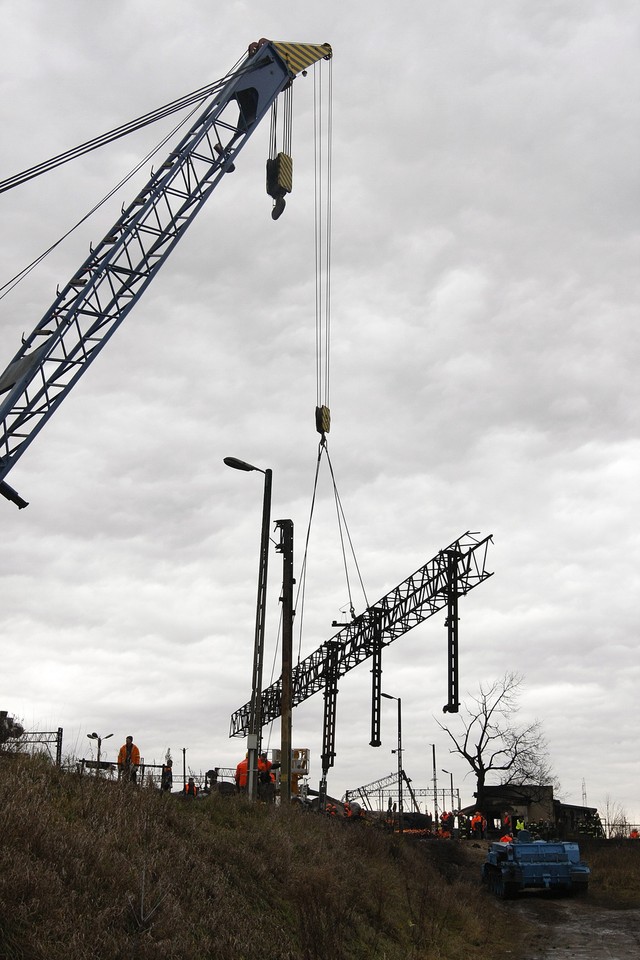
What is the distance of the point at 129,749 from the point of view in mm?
22250

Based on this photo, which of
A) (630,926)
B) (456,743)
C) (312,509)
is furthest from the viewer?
(456,743)

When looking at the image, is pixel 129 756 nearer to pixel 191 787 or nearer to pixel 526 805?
pixel 191 787

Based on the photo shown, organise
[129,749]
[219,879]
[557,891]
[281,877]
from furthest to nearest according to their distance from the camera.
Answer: [557,891]
[129,749]
[281,877]
[219,879]

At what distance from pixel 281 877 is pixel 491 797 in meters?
52.8

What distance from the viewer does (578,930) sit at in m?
19.4

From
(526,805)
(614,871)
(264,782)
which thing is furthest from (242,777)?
(526,805)

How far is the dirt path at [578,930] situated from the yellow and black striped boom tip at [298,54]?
28.9m

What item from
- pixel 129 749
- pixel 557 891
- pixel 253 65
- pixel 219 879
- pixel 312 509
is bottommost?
pixel 557 891

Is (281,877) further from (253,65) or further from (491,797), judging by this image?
(491,797)

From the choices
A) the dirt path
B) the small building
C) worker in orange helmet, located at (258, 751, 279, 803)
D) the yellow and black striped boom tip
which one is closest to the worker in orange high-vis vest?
worker in orange helmet, located at (258, 751, 279, 803)

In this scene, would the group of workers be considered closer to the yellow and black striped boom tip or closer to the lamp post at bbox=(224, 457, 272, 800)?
the lamp post at bbox=(224, 457, 272, 800)

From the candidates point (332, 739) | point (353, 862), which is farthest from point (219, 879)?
point (332, 739)

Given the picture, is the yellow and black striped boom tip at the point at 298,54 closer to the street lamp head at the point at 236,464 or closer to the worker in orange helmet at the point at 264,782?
the street lamp head at the point at 236,464

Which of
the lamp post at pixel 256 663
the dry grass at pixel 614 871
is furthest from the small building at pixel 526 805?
the lamp post at pixel 256 663
